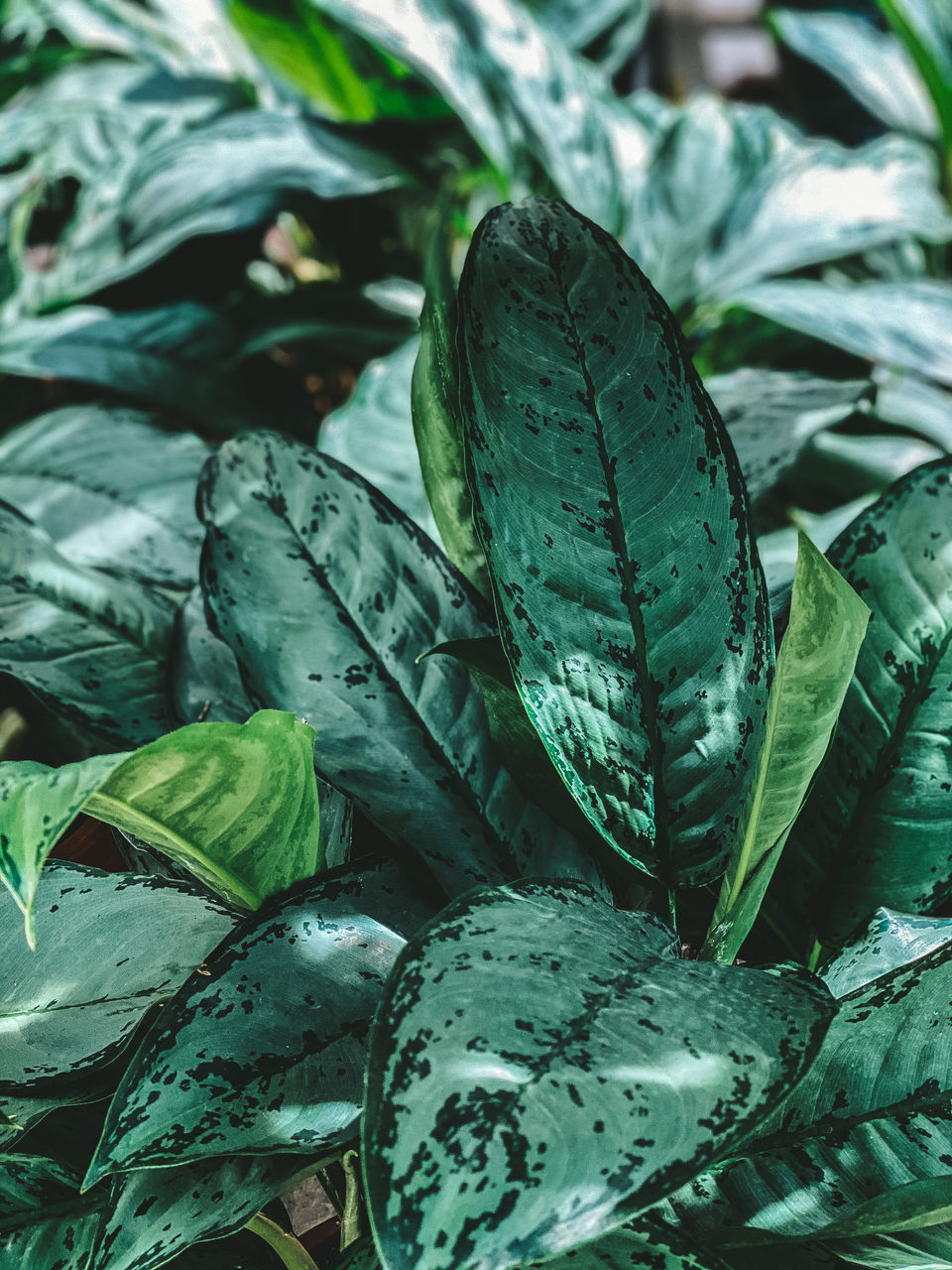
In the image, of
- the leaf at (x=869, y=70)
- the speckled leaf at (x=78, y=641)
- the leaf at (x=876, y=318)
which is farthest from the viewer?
the leaf at (x=869, y=70)

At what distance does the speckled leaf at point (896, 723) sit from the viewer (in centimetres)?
48

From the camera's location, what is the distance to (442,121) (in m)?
1.39

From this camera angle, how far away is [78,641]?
0.56 m

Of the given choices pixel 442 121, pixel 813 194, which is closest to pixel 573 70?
pixel 442 121

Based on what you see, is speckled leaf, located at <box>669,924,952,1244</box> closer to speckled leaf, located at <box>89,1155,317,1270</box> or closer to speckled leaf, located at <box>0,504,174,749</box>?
speckled leaf, located at <box>89,1155,317,1270</box>

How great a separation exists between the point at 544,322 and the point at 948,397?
35.6 inches

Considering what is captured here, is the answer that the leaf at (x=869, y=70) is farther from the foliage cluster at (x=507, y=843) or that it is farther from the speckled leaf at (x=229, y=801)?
the speckled leaf at (x=229, y=801)

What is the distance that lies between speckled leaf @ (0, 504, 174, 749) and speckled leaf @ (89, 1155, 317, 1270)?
9.2 inches

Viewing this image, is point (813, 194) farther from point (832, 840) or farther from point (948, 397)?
point (832, 840)

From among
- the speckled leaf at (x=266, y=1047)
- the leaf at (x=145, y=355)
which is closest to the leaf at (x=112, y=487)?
the leaf at (x=145, y=355)

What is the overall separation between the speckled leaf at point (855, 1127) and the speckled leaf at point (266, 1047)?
0.53 feet

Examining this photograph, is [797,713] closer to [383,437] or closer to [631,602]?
[631,602]

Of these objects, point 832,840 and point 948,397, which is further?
point 948,397

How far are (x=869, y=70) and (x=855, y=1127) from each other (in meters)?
1.56
